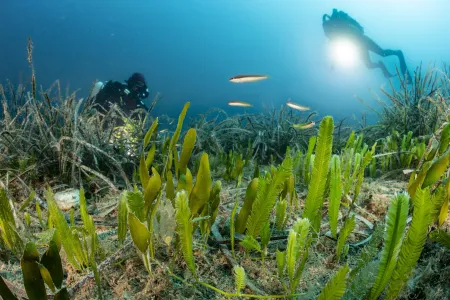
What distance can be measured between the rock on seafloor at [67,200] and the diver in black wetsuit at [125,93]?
5.68m

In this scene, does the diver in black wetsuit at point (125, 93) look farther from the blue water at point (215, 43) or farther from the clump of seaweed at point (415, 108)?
the blue water at point (215, 43)

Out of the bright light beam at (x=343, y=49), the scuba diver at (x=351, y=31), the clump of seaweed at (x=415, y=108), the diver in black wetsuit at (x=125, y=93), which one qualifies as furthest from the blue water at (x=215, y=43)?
the clump of seaweed at (x=415, y=108)

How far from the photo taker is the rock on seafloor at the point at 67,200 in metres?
2.12

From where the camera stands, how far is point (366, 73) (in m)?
101

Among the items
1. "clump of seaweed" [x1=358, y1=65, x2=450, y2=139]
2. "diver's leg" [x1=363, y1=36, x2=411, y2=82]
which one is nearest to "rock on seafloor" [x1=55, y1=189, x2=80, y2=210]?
"clump of seaweed" [x1=358, y1=65, x2=450, y2=139]

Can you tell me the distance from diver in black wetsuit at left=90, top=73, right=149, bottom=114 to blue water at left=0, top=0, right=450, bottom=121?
77924 millimetres

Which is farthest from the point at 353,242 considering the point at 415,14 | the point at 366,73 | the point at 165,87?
the point at 415,14

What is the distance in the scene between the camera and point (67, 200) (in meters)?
2.15

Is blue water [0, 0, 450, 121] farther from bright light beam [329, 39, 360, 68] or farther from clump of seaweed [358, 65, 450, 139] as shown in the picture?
clump of seaweed [358, 65, 450, 139]

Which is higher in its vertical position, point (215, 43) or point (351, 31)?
point (215, 43)

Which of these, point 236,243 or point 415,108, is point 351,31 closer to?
point 415,108

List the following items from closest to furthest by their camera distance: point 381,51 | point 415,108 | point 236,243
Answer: point 236,243
point 415,108
point 381,51

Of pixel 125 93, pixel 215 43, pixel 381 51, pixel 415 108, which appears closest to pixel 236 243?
pixel 415 108

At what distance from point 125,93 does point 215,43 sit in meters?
111
